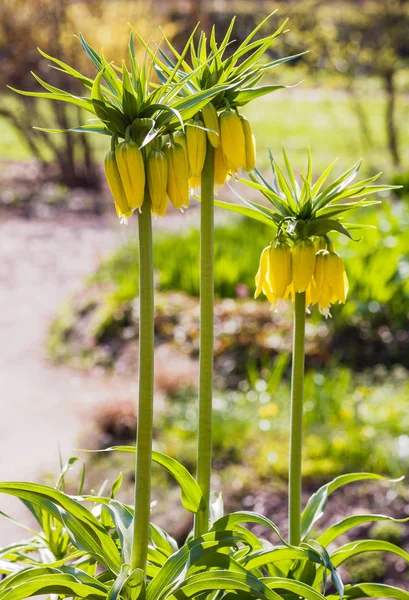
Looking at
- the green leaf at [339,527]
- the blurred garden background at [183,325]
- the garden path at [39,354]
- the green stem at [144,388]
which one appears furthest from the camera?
the garden path at [39,354]

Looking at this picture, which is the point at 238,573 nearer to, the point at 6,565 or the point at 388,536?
the point at 6,565

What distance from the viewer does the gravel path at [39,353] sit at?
4.65 m

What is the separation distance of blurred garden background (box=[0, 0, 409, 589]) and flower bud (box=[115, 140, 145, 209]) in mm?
1106

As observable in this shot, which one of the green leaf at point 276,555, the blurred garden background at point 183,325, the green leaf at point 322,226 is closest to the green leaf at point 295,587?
the green leaf at point 276,555

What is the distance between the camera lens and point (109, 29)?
11594 mm

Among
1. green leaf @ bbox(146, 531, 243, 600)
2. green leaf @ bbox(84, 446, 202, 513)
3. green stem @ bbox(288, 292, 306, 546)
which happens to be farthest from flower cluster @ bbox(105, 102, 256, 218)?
green leaf @ bbox(146, 531, 243, 600)

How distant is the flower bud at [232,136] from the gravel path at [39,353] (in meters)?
0.93

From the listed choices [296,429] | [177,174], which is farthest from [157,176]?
[296,429]

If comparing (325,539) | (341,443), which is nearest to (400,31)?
(341,443)

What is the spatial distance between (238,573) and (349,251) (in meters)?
4.83

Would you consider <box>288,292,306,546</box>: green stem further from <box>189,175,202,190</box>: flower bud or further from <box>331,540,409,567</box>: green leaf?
<box>189,175,202,190</box>: flower bud

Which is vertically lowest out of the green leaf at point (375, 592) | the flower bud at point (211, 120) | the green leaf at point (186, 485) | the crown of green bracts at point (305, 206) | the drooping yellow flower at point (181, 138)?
the green leaf at point (375, 592)

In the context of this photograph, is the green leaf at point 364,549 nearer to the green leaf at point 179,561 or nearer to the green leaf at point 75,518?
the green leaf at point 179,561

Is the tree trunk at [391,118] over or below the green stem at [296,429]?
over
